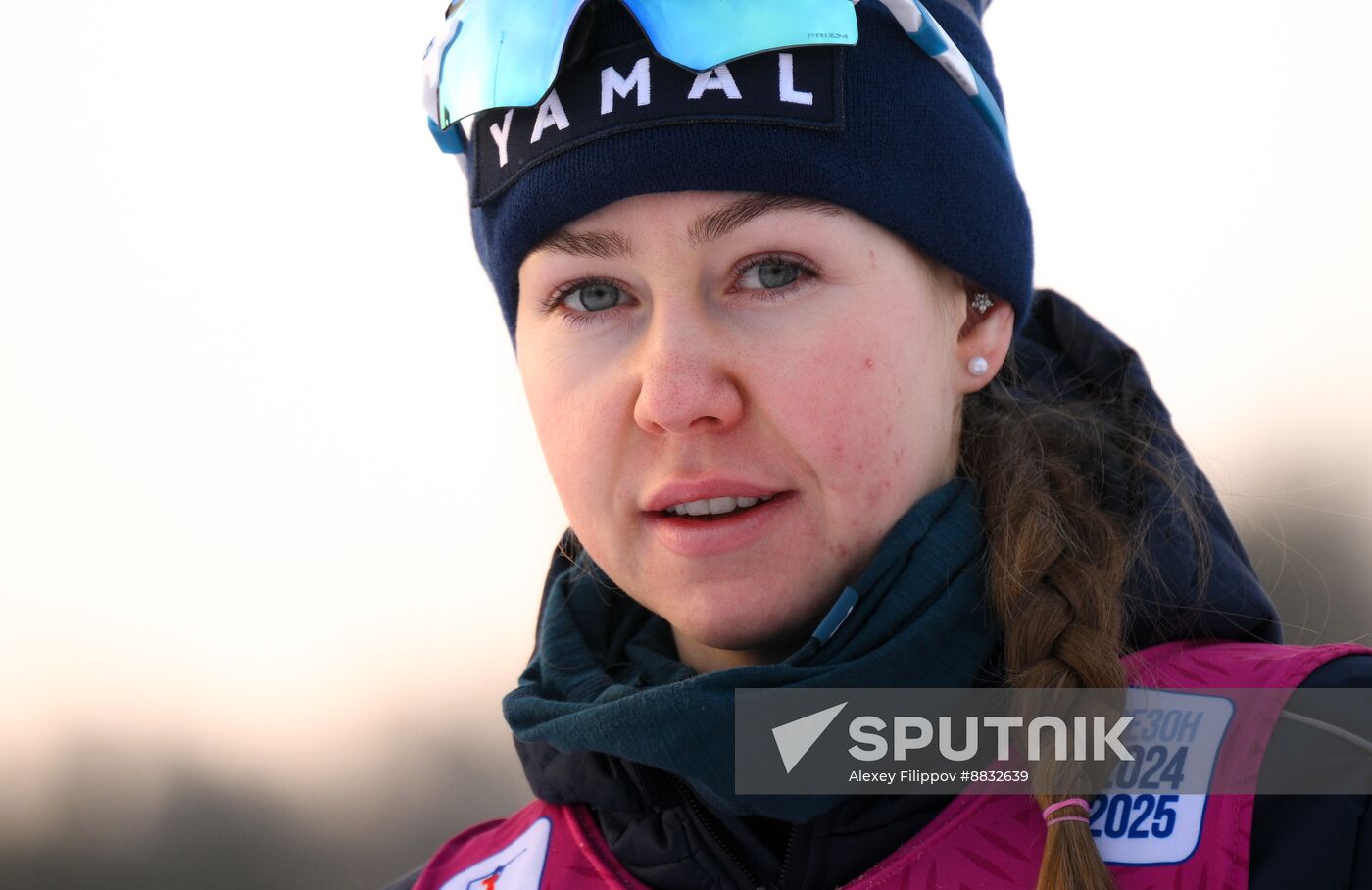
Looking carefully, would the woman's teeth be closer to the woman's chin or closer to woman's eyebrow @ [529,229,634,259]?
the woman's chin

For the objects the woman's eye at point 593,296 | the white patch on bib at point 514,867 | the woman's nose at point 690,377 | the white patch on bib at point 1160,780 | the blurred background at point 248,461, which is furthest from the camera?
the blurred background at point 248,461

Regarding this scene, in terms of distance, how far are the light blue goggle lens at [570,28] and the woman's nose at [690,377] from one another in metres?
0.30

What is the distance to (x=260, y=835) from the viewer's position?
10.4 ft

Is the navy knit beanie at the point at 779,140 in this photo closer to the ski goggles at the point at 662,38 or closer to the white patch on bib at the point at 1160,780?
the ski goggles at the point at 662,38

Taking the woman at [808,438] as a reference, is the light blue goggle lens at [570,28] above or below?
above

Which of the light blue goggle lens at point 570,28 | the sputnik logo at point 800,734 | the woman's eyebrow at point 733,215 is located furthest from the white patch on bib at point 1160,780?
the light blue goggle lens at point 570,28

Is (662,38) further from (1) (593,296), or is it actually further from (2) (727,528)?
(2) (727,528)

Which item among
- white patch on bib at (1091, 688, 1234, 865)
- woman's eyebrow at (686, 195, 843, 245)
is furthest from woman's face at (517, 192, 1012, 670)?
white patch on bib at (1091, 688, 1234, 865)

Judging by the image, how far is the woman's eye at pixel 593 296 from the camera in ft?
4.97

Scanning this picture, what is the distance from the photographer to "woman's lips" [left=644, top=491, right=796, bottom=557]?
4.70 feet

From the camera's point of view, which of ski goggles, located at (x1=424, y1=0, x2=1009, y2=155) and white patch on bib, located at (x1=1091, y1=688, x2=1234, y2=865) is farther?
ski goggles, located at (x1=424, y1=0, x2=1009, y2=155)

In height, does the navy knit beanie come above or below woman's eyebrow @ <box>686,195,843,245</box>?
Result: above

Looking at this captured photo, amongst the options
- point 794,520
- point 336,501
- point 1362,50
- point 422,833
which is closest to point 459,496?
point 336,501

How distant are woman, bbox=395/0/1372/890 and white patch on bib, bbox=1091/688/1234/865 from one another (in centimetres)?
2
